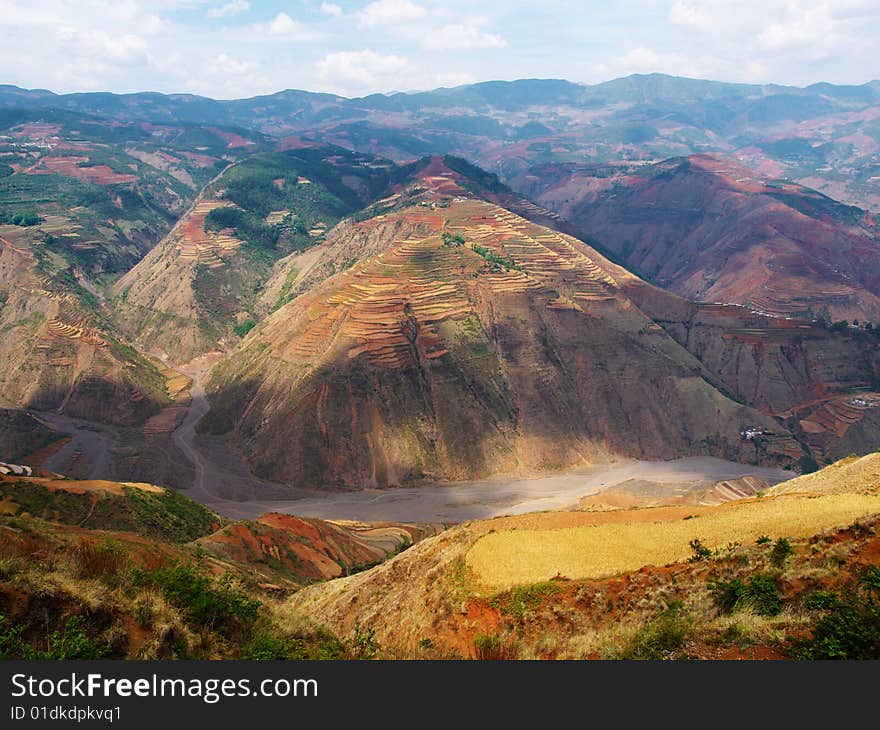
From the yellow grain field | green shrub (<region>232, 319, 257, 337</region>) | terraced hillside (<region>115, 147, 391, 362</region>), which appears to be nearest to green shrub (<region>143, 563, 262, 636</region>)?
the yellow grain field

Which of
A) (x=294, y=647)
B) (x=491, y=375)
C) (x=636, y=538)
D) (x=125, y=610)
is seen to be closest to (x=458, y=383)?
(x=491, y=375)

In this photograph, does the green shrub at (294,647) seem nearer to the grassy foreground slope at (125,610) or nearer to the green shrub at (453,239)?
the grassy foreground slope at (125,610)

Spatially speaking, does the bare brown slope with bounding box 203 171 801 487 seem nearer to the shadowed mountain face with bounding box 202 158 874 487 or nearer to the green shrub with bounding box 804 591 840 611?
the shadowed mountain face with bounding box 202 158 874 487

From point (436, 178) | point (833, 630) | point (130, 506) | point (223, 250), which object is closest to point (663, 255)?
point (436, 178)

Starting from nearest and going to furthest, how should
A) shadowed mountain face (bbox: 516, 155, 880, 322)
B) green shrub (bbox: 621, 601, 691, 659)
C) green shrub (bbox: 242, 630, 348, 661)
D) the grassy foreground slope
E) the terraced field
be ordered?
the grassy foreground slope < green shrub (bbox: 621, 601, 691, 659) < green shrub (bbox: 242, 630, 348, 661) < the terraced field < shadowed mountain face (bbox: 516, 155, 880, 322)

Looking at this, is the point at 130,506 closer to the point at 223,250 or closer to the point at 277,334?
the point at 277,334

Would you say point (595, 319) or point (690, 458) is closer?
point (690, 458)
